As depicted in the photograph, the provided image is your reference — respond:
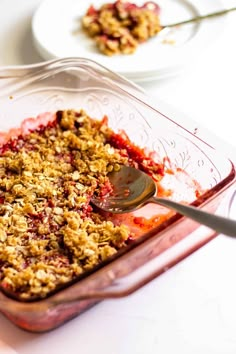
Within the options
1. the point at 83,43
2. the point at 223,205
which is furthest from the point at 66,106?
the point at 223,205

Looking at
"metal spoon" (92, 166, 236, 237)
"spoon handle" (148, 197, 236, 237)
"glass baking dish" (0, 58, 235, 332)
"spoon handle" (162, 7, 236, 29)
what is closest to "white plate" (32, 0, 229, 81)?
"spoon handle" (162, 7, 236, 29)

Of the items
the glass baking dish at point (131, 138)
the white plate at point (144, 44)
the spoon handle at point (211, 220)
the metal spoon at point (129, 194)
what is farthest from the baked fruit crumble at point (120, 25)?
the spoon handle at point (211, 220)

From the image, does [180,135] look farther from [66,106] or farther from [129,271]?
[129,271]

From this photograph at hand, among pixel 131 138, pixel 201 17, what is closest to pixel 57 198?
pixel 131 138

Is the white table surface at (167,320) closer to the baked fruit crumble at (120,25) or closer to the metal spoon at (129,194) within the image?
the metal spoon at (129,194)

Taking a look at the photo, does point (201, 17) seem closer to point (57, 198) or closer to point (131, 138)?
point (131, 138)

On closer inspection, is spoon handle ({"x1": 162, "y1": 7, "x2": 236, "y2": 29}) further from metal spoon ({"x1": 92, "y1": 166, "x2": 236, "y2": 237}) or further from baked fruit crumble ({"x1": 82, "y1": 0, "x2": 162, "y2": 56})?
metal spoon ({"x1": 92, "y1": 166, "x2": 236, "y2": 237})
